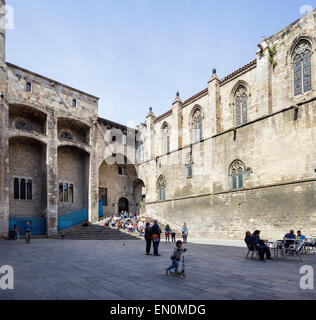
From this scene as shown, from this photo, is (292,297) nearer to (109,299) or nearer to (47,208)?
(109,299)

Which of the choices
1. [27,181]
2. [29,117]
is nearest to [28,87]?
[29,117]

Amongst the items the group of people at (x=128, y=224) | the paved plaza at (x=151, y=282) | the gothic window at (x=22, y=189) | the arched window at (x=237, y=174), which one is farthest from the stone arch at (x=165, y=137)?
the paved plaza at (x=151, y=282)

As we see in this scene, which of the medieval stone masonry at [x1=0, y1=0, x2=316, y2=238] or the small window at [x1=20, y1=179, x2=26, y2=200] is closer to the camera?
the medieval stone masonry at [x1=0, y1=0, x2=316, y2=238]

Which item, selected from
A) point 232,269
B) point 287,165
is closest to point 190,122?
point 287,165

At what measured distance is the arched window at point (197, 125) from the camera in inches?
944

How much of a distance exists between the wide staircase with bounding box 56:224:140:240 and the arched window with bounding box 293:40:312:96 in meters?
15.6

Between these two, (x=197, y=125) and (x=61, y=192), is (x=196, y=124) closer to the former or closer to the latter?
(x=197, y=125)

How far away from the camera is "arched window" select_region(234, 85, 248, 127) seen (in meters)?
20.2

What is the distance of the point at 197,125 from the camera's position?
24.5 meters

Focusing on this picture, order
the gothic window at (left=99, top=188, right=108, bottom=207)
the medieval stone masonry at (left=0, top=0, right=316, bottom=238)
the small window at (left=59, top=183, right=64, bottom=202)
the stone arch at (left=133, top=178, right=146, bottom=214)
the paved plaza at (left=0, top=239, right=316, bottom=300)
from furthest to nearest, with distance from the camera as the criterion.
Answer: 1. the stone arch at (left=133, top=178, right=146, bottom=214)
2. the gothic window at (left=99, top=188, right=108, bottom=207)
3. the small window at (left=59, top=183, right=64, bottom=202)
4. the medieval stone masonry at (left=0, top=0, right=316, bottom=238)
5. the paved plaza at (left=0, top=239, right=316, bottom=300)

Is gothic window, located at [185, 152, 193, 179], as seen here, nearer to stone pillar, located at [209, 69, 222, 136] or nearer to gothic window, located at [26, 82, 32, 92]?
stone pillar, located at [209, 69, 222, 136]

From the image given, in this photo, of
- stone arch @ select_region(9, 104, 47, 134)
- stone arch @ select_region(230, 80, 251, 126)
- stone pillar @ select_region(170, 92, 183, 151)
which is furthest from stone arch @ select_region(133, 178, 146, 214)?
stone arch @ select_region(230, 80, 251, 126)

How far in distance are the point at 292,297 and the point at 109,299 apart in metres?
3.40

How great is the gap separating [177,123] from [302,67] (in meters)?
11.9
